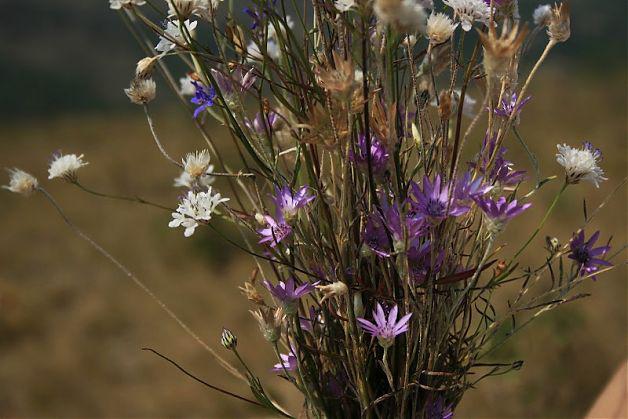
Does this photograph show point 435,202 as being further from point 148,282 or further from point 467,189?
point 148,282

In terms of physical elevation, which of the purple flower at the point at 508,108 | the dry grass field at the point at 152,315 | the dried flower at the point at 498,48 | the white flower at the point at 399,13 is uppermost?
the dry grass field at the point at 152,315

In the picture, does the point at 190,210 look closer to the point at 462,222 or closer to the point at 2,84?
the point at 462,222

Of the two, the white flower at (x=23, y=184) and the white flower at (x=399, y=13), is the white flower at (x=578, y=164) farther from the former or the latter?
the white flower at (x=23, y=184)

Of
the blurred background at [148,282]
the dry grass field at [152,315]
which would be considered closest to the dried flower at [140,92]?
the blurred background at [148,282]

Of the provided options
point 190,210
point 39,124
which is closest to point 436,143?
point 190,210

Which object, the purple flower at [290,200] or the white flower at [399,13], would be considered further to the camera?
the purple flower at [290,200]

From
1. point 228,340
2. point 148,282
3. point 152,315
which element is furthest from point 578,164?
point 148,282
